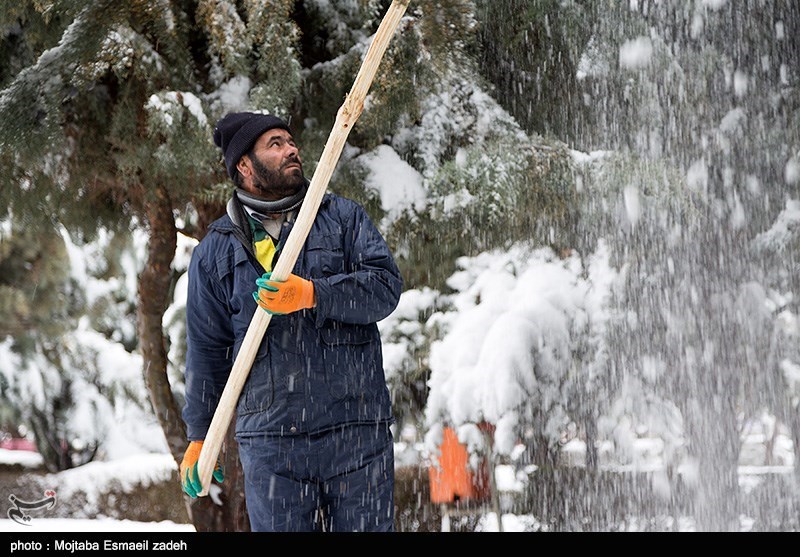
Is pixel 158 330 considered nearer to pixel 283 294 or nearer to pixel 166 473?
pixel 283 294

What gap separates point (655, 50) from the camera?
399 centimetres

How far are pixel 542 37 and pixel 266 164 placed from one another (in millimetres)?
1673

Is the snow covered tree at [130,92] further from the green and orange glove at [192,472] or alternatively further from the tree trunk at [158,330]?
the green and orange glove at [192,472]

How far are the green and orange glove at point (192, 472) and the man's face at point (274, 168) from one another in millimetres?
699

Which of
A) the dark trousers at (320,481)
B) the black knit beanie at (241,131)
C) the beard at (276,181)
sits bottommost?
the dark trousers at (320,481)

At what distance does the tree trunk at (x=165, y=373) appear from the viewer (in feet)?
15.8

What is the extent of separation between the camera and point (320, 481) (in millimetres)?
2230

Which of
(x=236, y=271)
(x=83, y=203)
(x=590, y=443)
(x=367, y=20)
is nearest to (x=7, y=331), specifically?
(x=83, y=203)

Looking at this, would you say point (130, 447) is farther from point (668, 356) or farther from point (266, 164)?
point (266, 164)

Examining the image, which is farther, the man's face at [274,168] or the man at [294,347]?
the man's face at [274,168]

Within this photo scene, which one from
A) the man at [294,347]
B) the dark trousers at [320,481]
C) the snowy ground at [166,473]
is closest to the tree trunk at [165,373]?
the snowy ground at [166,473]

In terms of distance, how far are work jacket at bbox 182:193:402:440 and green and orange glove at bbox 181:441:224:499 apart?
0.11 feet

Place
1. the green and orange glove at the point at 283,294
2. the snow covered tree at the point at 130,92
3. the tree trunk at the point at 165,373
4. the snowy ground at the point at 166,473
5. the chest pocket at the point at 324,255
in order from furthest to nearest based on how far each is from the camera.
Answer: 1. the snowy ground at the point at 166,473
2. the tree trunk at the point at 165,373
3. the snow covered tree at the point at 130,92
4. the chest pocket at the point at 324,255
5. the green and orange glove at the point at 283,294

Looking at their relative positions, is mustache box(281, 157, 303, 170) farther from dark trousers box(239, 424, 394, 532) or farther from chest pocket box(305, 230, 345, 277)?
dark trousers box(239, 424, 394, 532)
